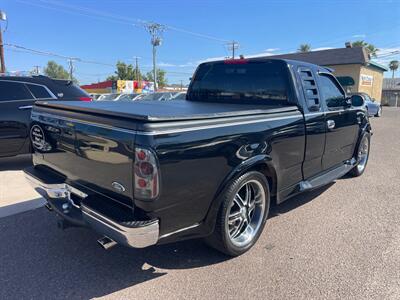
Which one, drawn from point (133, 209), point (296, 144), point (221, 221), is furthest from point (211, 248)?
point (296, 144)

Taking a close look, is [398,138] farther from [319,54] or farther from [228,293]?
[319,54]

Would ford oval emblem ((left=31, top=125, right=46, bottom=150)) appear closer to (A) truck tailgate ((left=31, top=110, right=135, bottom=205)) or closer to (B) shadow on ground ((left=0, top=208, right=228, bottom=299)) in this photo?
(A) truck tailgate ((left=31, top=110, right=135, bottom=205))

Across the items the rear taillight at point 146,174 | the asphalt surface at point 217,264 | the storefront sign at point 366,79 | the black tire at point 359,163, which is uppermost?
the storefront sign at point 366,79

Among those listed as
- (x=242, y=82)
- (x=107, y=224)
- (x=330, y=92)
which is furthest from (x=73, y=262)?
(x=330, y=92)

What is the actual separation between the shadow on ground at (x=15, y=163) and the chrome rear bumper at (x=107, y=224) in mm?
4269

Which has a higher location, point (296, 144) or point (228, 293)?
point (296, 144)

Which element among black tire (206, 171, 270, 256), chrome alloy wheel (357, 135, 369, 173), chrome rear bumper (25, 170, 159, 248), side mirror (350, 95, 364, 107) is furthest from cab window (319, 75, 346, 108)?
chrome rear bumper (25, 170, 159, 248)

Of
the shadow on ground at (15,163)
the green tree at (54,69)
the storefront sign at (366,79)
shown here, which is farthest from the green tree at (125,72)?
the shadow on ground at (15,163)

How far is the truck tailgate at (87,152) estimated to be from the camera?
250 centimetres

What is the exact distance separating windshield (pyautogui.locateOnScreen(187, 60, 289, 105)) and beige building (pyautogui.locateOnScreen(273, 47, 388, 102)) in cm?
2732

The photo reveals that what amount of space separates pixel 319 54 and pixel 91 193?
36.4 meters

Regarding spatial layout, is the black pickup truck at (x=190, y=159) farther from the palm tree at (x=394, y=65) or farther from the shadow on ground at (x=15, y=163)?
the palm tree at (x=394, y=65)

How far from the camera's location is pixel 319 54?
34938 mm

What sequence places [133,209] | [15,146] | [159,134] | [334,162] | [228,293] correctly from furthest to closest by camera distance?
[15,146], [334,162], [228,293], [133,209], [159,134]
